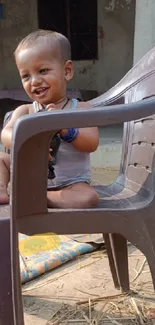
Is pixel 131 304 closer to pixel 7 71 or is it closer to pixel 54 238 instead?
pixel 54 238

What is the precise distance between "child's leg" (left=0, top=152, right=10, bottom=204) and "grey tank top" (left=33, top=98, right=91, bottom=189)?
17 cm

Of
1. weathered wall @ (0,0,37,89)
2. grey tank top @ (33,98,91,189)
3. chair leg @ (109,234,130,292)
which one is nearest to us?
grey tank top @ (33,98,91,189)

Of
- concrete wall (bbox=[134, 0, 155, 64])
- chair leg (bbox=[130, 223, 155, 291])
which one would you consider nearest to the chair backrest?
chair leg (bbox=[130, 223, 155, 291])

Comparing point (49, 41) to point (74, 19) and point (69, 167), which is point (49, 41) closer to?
point (69, 167)

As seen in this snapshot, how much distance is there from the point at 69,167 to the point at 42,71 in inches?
14.9

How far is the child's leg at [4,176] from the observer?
1.71 meters

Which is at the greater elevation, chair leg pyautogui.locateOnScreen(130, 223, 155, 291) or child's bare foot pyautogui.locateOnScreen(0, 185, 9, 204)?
child's bare foot pyautogui.locateOnScreen(0, 185, 9, 204)

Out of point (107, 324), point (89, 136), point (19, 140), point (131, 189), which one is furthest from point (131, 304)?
point (19, 140)

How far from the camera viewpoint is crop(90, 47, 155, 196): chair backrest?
6.23ft

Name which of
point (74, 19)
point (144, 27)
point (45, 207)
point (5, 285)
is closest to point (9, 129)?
point (45, 207)

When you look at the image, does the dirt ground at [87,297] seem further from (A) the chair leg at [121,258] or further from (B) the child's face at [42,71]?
(B) the child's face at [42,71]

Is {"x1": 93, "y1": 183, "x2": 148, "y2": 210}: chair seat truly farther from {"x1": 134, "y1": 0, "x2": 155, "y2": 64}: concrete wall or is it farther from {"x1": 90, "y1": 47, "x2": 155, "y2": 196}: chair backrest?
{"x1": 134, "y1": 0, "x2": 155, "y2": 64}: concrete wall

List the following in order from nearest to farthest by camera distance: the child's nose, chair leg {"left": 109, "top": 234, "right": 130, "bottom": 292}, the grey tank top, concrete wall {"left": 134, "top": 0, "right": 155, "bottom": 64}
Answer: the child's nose, the grey tank top, chair leg {"left": 109, "top": 234, "right": 130, "bottom": 292}, concrete wall {"left": 134, "top": 0, "right": 155, "bottom": 64}

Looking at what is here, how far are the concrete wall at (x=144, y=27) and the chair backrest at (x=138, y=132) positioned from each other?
7.57 ft
